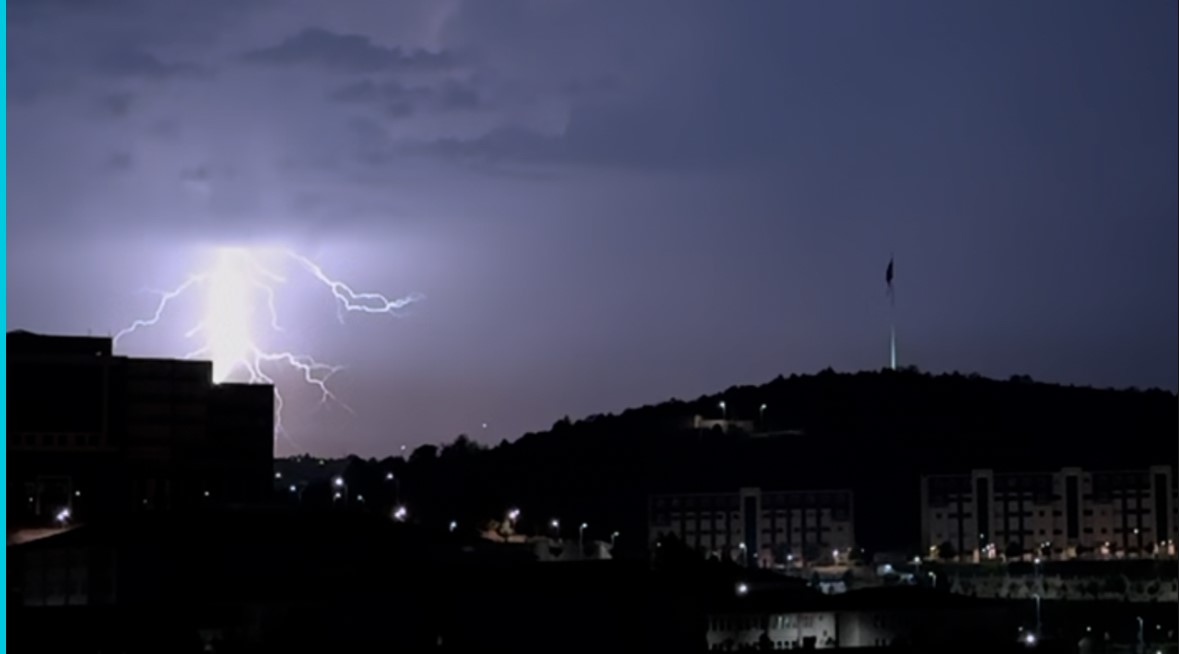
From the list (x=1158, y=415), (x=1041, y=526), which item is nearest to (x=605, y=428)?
(x=1041, y=526)

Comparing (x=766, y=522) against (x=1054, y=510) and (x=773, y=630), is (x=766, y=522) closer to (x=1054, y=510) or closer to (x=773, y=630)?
(x=1054, y=510)

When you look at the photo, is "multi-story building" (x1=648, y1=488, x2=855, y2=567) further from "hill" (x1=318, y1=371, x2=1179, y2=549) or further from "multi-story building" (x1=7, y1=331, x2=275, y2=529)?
"multi-story building" (x1=7, y1=331, x2=275, y2=529)

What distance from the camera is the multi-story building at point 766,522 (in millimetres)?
72312

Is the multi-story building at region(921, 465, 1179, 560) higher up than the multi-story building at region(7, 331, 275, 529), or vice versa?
the multi-story building at region(7, 331, 275, 529)

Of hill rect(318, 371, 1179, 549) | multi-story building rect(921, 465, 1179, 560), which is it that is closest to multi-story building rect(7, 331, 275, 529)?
hill rect(318, 371, 1179, 549)

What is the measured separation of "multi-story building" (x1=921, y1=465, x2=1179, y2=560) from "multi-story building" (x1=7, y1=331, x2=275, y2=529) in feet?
114

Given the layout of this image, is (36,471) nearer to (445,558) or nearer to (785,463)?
(445,558)

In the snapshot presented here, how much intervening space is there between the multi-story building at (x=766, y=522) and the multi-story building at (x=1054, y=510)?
3.34 meters

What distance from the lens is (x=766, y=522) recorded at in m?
75.4

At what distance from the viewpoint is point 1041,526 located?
78375 millimetres

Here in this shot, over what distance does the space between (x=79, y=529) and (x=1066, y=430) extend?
67947 millimetres

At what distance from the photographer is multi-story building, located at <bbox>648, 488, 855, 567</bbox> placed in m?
72.3

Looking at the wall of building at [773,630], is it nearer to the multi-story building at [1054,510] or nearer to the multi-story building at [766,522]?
the multi-story building at [766,522]

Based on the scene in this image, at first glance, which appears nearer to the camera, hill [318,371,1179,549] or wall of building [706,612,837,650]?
wall of building [706,612,837,650]
